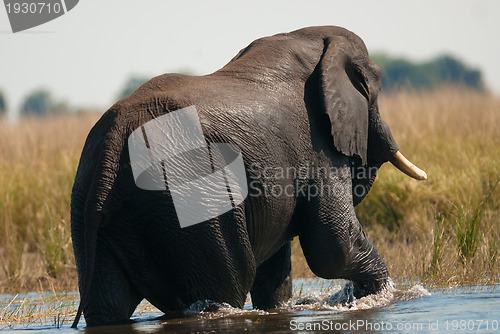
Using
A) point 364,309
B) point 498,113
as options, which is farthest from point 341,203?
point 498,113

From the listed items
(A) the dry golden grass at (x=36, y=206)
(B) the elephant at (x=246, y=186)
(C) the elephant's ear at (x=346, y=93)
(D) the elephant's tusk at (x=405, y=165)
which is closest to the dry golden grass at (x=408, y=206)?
(A) the dry golden grass at (x=36, y=206)

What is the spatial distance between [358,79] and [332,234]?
4.56 feet

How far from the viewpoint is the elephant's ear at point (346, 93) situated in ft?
20.3

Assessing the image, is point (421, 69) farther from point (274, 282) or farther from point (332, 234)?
point (332, 234)

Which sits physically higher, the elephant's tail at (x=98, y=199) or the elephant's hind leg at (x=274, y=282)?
the elephant's tail at (x=98, y=199)

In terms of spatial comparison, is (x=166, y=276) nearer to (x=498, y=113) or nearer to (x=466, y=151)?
(x=466, y=151)

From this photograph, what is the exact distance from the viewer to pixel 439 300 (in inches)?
257

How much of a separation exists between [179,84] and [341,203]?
59.9 inches

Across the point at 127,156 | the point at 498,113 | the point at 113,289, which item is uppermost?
the point at 127,156

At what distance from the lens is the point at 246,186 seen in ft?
18.1

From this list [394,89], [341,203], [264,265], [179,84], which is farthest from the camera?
[394,89]

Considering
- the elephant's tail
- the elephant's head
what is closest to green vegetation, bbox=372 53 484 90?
the elephant's head

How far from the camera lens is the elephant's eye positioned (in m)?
6.70

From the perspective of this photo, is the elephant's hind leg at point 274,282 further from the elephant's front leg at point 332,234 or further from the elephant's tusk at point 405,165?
the elephant's tusk at point 405,165
